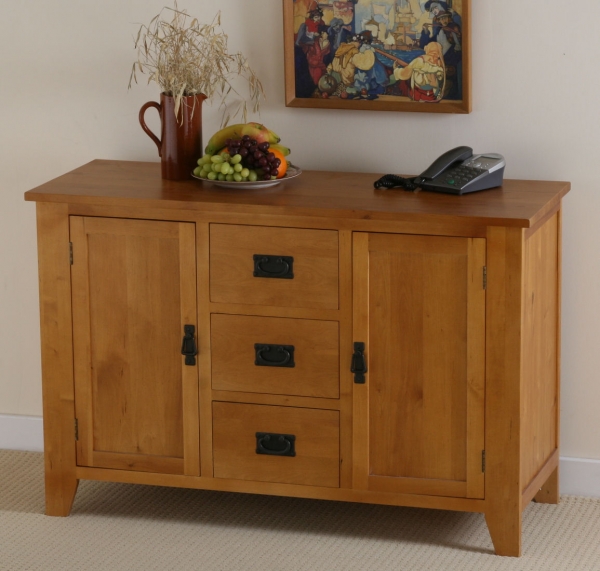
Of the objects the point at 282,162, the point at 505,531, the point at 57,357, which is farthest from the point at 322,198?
the point at 505,531

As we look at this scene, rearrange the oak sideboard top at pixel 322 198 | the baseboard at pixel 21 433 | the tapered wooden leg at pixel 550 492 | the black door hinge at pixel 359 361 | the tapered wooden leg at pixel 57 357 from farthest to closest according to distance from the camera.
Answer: the baseboard at pixel 21 433, the tapered wooden leg at pixel 550 492, the tapered wooden leg at pixel 57 357, the black door hinge at pixel 359 361, the oak sideboard top at pixel 322 198

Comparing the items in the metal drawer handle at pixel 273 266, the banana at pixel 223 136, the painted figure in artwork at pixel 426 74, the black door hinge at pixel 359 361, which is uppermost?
the painted figure in artwork at pixel 426 74

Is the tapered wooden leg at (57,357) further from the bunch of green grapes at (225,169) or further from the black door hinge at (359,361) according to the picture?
the black door hinge at (359,361)

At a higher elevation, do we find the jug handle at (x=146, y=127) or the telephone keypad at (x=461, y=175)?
the jug handle at (x=146, y=127)

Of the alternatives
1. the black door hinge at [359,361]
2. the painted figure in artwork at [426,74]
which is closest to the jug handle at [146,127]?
the painted figure in artwork at [426,74]

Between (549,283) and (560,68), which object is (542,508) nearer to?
(549,283)

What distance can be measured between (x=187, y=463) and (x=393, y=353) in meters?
0.58

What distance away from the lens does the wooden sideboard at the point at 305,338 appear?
250 centimetres

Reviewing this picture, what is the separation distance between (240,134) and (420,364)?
0.71m

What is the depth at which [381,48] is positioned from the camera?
2.81 meters

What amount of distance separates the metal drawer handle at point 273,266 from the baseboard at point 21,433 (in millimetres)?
1068

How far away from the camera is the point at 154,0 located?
296cm

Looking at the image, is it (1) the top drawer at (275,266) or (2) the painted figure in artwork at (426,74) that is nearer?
(1) the top drawer at (275,266)

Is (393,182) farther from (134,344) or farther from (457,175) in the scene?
(134,344)
